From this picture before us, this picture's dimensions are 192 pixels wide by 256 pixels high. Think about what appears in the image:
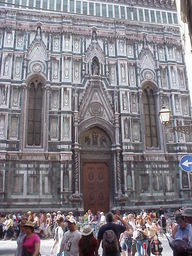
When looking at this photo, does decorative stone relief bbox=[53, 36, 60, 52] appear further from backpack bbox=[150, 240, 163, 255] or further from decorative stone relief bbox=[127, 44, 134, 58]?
backpack bbox=[150, 240, 163, 255]

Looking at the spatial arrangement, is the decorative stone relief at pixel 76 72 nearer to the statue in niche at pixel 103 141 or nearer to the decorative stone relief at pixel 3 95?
the statue in niche at pixel 103 141

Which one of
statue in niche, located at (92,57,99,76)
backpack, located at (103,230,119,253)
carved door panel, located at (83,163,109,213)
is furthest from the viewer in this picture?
statue in niche, located at (92,57,99,76)

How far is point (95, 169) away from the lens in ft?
67.1

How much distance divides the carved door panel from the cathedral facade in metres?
0.07

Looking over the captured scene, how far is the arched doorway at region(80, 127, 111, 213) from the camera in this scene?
19781mm

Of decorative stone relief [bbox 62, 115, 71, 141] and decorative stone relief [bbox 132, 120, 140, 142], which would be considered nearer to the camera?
decorative stone relief [bbox 62, 115, 71, 141]

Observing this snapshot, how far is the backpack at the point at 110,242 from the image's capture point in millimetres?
4973

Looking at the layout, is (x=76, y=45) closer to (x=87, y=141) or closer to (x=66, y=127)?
(x=66, y=127)

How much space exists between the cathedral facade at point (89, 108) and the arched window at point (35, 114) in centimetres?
7

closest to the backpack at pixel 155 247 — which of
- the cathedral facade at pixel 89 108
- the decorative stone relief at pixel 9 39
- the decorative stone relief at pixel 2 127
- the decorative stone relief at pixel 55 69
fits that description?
the cathedral facade at pixel 89 108

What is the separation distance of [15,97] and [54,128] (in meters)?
3.72

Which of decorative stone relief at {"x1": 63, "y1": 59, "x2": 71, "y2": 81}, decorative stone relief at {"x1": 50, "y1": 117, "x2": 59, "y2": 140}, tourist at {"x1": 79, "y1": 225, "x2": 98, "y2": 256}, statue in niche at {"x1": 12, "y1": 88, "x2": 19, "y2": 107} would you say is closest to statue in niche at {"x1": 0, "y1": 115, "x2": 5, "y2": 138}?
statue in niche at {"x1": 12, "y1": 88, "x2": 19, "y2": 107}

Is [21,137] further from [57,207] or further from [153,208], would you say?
[153,208]

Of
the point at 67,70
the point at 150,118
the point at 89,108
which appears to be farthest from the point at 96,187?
the point at 67,70
